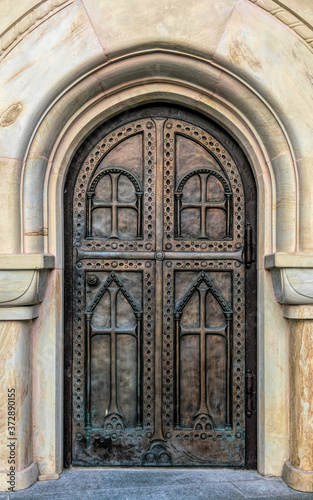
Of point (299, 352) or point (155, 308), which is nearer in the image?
point (299, 352)

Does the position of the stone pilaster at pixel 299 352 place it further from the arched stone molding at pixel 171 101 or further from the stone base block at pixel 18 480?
the stone base block at pixel 18 480

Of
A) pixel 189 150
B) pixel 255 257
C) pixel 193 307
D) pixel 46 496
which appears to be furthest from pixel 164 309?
pixel 46 496

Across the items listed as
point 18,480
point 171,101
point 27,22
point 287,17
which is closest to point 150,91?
point 171,101

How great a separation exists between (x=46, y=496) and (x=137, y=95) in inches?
108

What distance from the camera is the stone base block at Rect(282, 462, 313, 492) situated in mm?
2979

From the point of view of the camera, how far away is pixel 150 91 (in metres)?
3.27

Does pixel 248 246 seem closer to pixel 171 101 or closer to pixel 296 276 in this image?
pixel 296 276

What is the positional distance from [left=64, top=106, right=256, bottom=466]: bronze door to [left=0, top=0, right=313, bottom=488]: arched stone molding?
19cm

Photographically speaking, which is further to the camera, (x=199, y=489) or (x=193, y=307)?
(x=193, y=307)

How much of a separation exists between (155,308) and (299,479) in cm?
148

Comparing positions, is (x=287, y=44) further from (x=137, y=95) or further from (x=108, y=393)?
(x=108, y=393)

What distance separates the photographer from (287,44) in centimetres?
299

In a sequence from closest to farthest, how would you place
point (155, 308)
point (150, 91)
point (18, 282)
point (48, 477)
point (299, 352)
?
point (18, 282) < point (299, 352) < point (48, 477) < point (150, 91) < point (155, 308)

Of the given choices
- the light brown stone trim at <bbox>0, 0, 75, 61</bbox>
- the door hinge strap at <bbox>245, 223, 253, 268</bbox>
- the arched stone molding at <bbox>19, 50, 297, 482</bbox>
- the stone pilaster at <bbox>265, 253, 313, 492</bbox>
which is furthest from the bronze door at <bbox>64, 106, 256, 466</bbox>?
the light brown stone trim at <bbox>0, 0, 75, 61</bbox>
